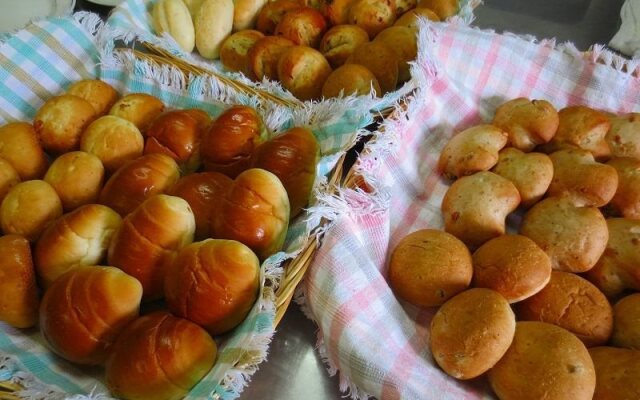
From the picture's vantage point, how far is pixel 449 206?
85cm

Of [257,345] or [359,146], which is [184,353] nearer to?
[257,345]

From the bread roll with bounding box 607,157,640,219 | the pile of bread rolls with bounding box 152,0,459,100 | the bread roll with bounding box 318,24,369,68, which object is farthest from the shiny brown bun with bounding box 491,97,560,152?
the bread roll with bounding box 318,24,369,68

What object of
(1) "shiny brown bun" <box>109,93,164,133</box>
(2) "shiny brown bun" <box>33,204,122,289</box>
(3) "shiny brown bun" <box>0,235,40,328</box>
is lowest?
(3) "shiny brown bun" <box>0,235,40,328</box>

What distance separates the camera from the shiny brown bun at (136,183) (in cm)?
74

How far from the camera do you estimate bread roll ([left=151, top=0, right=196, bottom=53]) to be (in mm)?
1174

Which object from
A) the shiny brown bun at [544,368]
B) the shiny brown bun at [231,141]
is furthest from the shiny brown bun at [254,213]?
the shiny brown bun at [544,368]

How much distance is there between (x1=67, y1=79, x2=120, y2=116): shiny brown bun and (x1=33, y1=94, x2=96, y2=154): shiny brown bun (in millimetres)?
44

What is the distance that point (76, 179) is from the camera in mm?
783

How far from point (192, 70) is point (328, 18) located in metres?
0.42

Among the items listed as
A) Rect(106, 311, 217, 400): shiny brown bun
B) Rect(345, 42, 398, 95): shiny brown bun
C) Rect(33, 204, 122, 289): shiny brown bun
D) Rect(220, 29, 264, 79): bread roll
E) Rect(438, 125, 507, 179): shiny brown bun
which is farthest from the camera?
Rect(220, 29, 264, 79): bread roll

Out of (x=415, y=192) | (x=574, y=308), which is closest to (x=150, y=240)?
(x=415, y=192)

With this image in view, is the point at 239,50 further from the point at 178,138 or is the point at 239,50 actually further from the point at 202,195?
the point at 202,195

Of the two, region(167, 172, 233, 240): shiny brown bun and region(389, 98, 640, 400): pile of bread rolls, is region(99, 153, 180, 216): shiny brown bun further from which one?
region(389, 98, 640, 400): pile of bread rolls

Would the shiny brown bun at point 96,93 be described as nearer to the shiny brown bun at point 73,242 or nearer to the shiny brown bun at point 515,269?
the shiny brown bun at point 73,242
